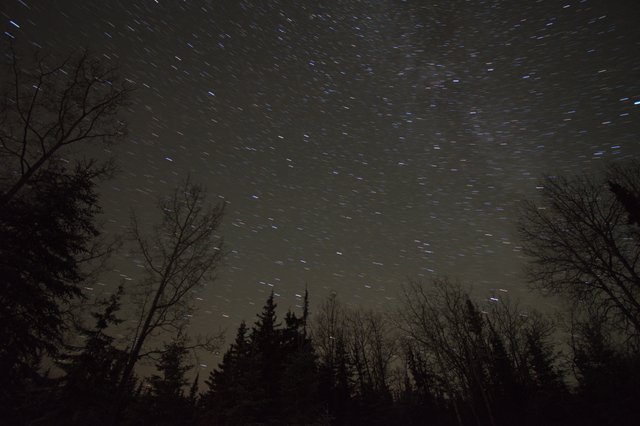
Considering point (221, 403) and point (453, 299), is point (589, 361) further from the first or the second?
point (221, 403)

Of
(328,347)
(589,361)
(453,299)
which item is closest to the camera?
(453,299)

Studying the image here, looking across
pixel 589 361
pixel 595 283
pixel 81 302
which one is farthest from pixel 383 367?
pixel 81 302

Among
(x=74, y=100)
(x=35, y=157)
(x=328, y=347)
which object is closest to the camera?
(x=35, y=157)

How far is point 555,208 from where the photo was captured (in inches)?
591

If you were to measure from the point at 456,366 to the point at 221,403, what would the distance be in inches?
639

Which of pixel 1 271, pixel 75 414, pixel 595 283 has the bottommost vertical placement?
pixel 75 414

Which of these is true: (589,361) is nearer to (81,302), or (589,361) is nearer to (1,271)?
(81,302)

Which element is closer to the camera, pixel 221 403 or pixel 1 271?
pixel 1 271

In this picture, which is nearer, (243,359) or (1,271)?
(1,271)

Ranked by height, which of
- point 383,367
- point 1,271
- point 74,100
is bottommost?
point 1,271

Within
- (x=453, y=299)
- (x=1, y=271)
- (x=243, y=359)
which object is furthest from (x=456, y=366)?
(x=1, y=271)

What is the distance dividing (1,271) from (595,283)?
22.5m

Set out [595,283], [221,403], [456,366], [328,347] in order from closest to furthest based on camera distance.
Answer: [595,283] → [221,403] → [456,366] → [328,347]

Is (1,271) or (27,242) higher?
(27,242)
